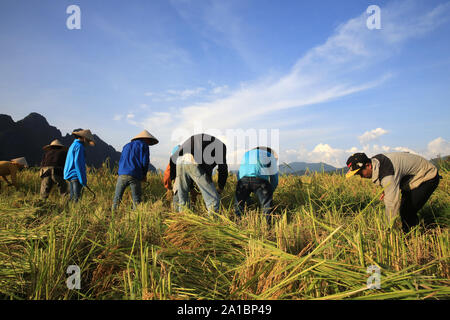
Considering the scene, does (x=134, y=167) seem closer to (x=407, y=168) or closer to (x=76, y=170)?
(x=76, y=170)

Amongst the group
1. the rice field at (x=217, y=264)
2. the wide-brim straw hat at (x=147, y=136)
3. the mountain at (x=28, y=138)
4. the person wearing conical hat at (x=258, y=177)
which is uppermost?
the mountain at (x=28, y=138)

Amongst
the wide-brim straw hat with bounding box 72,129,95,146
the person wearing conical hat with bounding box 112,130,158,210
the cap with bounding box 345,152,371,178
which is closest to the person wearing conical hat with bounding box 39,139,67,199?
the wide-brim straw hat with bounding box 72,129,95,146

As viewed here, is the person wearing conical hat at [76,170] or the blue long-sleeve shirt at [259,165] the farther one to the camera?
the person wearing conical hat at [76,170]

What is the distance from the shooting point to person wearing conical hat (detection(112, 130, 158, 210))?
397 centimetres

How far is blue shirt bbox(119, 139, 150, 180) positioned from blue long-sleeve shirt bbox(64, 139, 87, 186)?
2.80 ft

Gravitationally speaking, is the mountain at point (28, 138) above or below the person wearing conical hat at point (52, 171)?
above

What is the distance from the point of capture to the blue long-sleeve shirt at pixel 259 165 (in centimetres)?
347

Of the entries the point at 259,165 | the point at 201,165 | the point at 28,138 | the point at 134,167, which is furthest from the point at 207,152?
the point at 28,138

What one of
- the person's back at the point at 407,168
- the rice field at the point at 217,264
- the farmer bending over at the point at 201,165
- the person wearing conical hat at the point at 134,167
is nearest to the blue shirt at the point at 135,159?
the person wearing conical hat at the point at 134,167

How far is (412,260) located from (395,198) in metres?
1.46

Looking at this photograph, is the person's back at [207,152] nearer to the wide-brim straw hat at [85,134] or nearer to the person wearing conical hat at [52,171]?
the wide-brim straw hat at [85,134]

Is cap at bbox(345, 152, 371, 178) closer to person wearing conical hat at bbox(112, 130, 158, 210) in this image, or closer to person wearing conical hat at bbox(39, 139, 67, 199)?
person wearing conical hat at bbox(112, 130, 158, 210)

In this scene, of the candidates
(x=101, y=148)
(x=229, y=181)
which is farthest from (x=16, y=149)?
(x=229, y=181)
